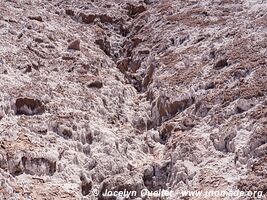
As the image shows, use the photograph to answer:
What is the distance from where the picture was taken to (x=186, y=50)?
76.2 feet

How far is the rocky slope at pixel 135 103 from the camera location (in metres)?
14.3

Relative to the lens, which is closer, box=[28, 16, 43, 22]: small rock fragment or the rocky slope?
the rocky slope

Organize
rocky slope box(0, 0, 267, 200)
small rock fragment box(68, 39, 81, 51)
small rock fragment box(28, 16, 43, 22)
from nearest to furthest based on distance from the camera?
1. rocky slope box(0, 0, 267, 200)
2. small rock fragment box(68, 39, 81, 51)
3. small rock fragment box(28, 16, 43, 22)

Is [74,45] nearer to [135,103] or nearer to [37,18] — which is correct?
[37,18]

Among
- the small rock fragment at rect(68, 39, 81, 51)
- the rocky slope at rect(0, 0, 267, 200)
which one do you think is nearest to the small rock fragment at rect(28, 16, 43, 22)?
the rocky slope at rect(0, 0, 267, 200)

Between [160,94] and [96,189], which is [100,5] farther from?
[96,189]

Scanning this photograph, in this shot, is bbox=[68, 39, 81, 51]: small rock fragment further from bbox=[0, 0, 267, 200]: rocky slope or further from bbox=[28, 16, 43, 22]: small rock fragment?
bbox=[28, 16, 43, 22]: small rock fragment

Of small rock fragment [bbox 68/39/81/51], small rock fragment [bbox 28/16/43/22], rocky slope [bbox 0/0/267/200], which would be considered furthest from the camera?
small rock fragment [bbox 28/16/43/22]

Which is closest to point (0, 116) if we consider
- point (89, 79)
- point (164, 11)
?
point (89, 79)

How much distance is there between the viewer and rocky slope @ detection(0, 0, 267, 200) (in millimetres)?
14281

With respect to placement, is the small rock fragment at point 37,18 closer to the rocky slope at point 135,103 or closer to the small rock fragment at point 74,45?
the rocky slope at point 135,103

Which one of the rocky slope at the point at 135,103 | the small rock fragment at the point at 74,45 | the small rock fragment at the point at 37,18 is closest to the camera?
the rocky slope at the point at 135,103

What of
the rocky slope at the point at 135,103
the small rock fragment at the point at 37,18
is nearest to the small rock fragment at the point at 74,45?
the rocky slope at the point at 135,103

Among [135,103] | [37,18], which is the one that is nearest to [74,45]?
[37,18]
